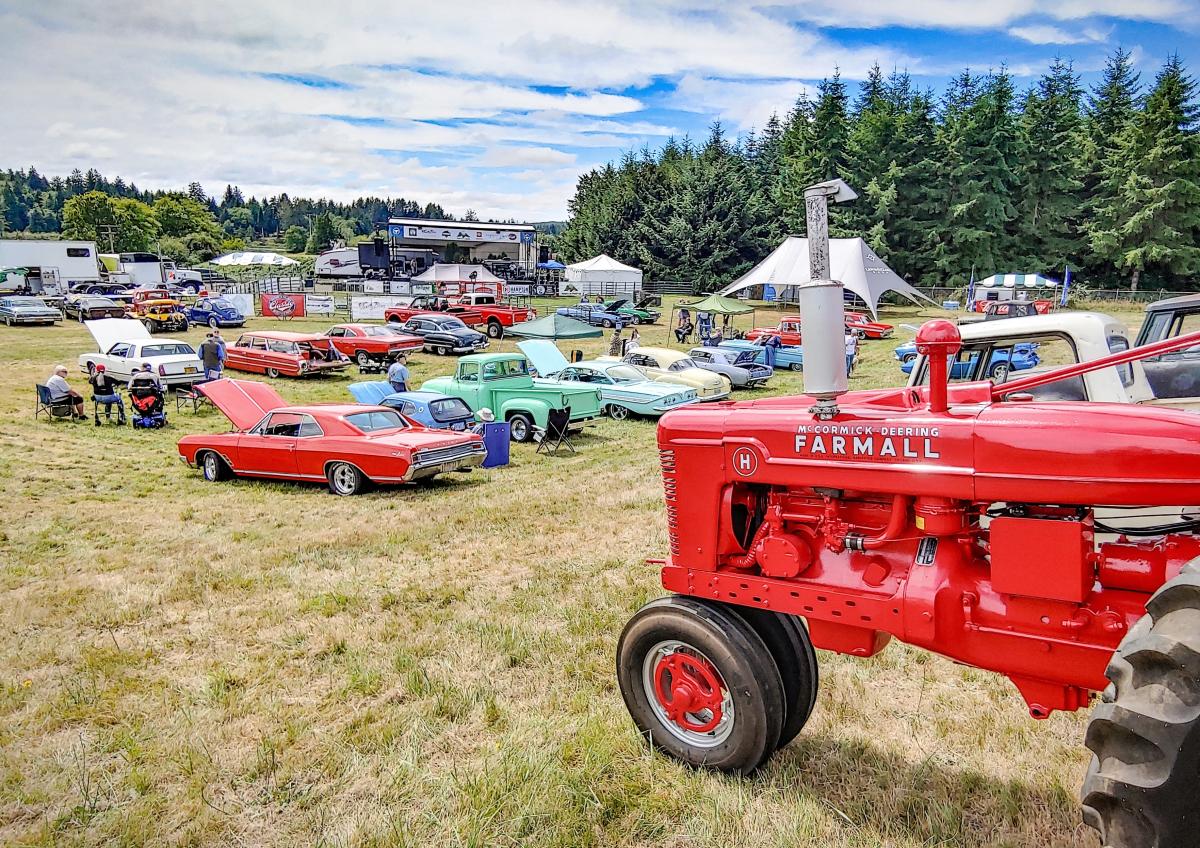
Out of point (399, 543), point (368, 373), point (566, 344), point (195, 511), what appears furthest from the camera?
point (566, 344)

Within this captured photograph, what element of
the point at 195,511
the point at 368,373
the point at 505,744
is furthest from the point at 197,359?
the point at 505,744

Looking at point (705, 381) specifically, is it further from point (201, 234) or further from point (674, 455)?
point (201, 234)

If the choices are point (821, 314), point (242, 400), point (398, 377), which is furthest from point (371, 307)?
point (821, 314)

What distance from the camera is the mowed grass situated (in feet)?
12.5

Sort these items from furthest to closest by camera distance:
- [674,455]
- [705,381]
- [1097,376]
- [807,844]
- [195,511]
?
[705,381]
[195,511]
[1097,376]
[674,455]
[807,844]

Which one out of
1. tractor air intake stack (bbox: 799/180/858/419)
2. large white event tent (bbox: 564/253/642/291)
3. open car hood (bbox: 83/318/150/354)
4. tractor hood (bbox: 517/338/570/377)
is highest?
large white event tent (bbox: 564/253/642/291)

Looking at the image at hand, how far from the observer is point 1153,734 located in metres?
2.24

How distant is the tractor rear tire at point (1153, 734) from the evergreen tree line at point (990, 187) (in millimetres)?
49991

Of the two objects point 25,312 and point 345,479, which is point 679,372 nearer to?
point 345,479

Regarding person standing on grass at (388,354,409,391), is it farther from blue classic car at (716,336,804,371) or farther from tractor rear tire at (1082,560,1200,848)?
tractor rear tire at (1082,560,1200,848)

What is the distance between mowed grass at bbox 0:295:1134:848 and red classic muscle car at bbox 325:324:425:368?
17.5 meters

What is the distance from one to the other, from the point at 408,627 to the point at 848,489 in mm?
4144

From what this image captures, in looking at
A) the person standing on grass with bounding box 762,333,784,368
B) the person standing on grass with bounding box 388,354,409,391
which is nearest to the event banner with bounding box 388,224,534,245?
the person standing on grass with bounding box 762,333,784,368

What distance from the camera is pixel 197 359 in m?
21.5
